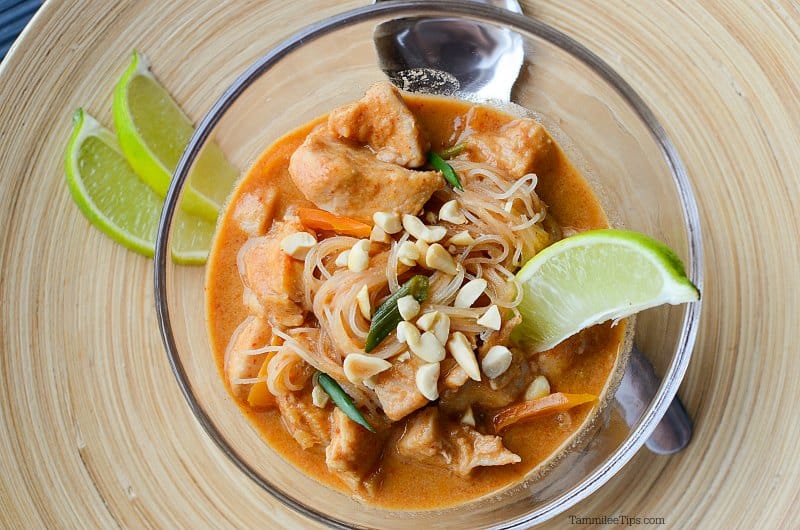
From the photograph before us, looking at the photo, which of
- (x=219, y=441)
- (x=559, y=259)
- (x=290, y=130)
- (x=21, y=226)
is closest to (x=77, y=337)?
(x=21, y=226)

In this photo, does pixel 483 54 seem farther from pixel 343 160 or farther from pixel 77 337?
pixel 77 337

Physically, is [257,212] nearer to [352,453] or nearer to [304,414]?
[304,414]

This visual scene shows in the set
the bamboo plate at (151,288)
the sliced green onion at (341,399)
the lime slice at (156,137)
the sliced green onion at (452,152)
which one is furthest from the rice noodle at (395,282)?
the bamboo plate at (151,288)

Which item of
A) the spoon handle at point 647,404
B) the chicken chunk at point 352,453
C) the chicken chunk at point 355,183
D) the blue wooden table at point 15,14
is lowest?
the chicken chunk at point 352,453

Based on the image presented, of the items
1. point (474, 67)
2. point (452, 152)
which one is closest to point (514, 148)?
point (452, 152)

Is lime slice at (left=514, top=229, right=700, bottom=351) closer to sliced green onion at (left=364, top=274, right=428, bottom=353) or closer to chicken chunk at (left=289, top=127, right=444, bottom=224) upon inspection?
sliced green onion at (left=364, top=274, right=428, bottom=353)

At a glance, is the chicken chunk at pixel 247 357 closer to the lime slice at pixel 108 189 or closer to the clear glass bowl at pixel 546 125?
the clear glass bowl at pixel 546 125
